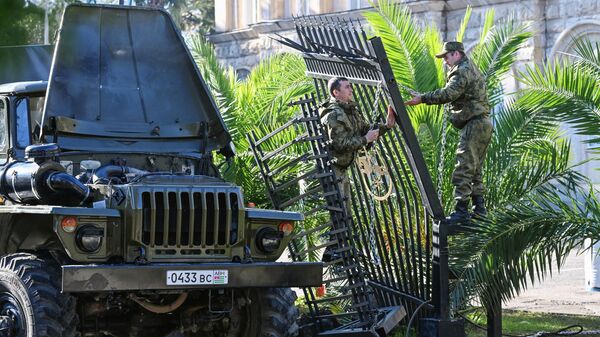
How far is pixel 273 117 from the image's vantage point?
1598 centimetres

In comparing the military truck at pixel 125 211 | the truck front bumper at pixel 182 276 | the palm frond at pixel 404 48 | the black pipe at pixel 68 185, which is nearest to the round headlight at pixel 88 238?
the military truck at pixel 125 211

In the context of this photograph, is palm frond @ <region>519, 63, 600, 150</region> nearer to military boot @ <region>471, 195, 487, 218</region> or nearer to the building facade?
military boot @ <region>471, 195, 487, 218</region>

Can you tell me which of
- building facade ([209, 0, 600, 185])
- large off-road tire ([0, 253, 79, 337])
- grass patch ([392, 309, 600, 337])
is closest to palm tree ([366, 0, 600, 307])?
grass patch ([392, 309, 600, 337])

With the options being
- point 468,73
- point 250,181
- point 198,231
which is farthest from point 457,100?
point 250,181

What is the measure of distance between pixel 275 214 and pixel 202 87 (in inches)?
81.7

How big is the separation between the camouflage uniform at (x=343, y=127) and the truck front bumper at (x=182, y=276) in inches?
71.0

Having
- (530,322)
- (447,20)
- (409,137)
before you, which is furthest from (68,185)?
(447,20)

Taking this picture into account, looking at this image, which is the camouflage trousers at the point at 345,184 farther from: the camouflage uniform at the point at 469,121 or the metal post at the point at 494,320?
the metal post at the point at 494,320

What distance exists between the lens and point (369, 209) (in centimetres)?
1148

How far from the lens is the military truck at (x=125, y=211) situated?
350 inches

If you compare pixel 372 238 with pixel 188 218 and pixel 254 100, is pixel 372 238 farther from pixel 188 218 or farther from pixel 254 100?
pixel 254 100

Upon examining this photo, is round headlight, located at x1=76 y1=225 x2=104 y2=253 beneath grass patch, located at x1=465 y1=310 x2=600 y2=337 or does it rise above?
above

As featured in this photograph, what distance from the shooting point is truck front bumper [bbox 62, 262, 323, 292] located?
8.62 metres

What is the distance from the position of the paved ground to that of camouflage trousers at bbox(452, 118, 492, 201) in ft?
11.1
